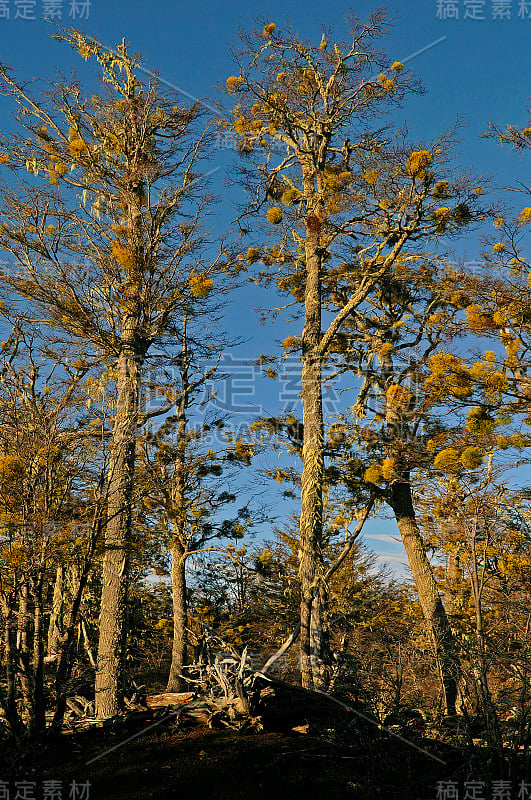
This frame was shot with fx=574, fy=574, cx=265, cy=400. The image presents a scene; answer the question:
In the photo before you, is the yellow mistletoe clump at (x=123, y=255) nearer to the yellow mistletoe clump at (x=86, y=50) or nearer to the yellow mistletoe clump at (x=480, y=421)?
the yellow mistletoe clump at (x=86, y=50)

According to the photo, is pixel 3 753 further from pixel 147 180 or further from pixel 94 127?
pixel 94 127

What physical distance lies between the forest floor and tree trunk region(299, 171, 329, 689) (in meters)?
3.98

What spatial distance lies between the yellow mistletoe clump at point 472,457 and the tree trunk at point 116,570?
6.21 metres

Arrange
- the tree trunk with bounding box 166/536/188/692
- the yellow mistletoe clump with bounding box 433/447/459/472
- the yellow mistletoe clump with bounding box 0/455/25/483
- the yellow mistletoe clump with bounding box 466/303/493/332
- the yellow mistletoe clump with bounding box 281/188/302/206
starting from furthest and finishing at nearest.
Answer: the tree trunk with bounding box 166/536/188/692
the yellow mistletoe clump with bounding box 281/188/302/206
the yellow mistletoe clump with bounding box 466/303/493/332
the yellow mistletoe clump with bounding box 433/447/459/472
the yellow mistletoe clump with bounding box 0/455/25/483

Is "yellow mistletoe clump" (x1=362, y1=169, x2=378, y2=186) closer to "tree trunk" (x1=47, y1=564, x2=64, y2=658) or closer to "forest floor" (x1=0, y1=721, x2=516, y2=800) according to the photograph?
"forest floor" (x1=0, y1=721, x2=516, y2=800)

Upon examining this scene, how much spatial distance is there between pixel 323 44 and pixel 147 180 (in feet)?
19.8

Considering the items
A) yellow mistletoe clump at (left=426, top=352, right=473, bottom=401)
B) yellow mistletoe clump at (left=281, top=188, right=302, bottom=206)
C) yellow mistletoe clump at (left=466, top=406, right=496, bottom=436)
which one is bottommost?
yellow mistletoe clump at (left=466, top=406, right=496, bottom=436)

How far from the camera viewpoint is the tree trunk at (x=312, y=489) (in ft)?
31.3

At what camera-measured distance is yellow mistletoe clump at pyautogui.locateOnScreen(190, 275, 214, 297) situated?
33.8ft

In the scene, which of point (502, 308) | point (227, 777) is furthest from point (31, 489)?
point (502, 308)

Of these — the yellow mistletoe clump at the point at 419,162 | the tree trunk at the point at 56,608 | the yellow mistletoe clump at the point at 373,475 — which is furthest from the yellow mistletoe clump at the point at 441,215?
the tree trunk at the point at 56,608

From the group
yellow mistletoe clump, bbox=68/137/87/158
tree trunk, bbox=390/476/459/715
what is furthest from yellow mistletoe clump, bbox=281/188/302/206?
tree trunk, bbox=390/476/459/715

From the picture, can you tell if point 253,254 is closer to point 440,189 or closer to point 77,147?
point 440,189

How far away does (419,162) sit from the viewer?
1160cm
